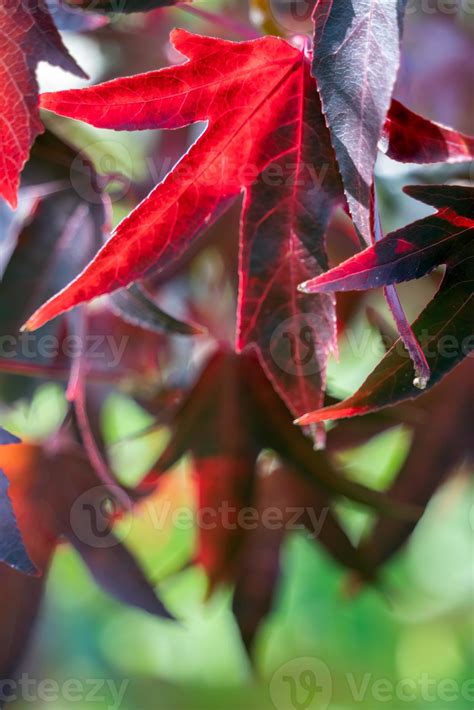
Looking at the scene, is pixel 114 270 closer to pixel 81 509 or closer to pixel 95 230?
pixel 95 230

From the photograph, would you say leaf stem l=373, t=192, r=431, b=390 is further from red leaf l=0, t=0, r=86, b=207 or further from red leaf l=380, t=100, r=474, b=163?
red leaf l=0, t=0, r=86, b=207

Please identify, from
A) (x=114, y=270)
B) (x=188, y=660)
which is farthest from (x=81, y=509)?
(x=188, y=660)

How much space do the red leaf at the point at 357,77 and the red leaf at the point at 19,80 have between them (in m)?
0.17

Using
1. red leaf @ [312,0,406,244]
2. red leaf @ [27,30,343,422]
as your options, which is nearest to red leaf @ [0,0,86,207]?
red leaf @ [27,30,343,422]

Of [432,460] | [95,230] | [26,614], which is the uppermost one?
[95,230]

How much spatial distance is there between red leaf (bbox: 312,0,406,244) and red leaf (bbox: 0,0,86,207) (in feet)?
0.56

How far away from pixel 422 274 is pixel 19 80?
0.28 meters

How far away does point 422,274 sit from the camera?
46 centimetres

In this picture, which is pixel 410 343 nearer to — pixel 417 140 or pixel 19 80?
pixel 417 140

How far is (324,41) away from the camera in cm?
44

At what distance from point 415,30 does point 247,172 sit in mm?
898

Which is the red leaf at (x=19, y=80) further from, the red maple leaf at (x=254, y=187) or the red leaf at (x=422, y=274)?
the red leaf at (x=422, y=274)

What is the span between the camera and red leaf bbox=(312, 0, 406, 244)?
42 centimetres

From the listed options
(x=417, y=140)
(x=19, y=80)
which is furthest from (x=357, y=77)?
(x=19, y=80)
